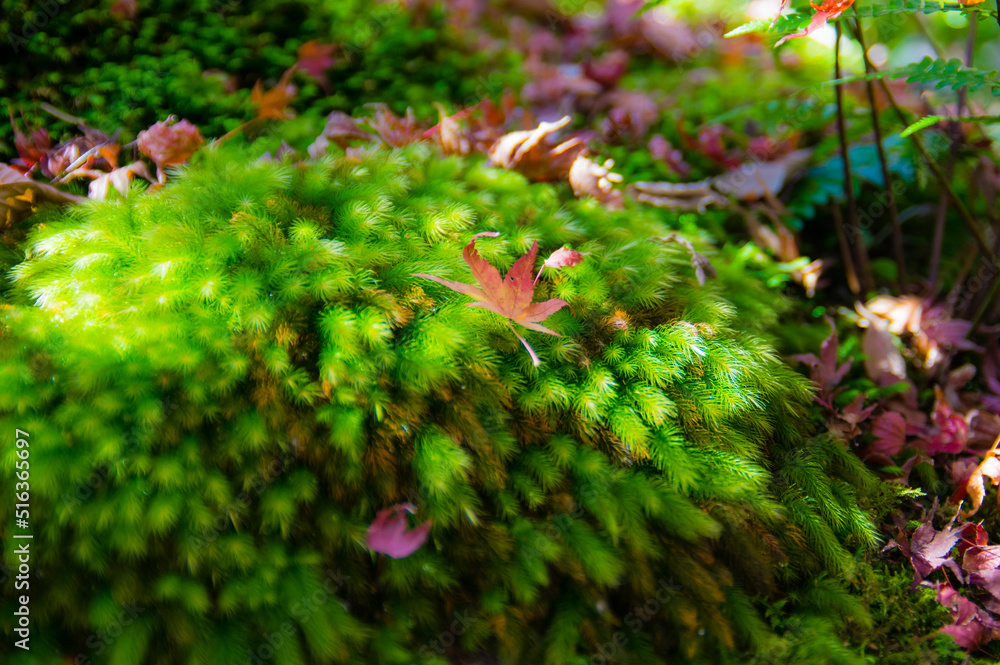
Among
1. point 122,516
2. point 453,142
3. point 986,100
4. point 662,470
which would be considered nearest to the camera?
point 122,516

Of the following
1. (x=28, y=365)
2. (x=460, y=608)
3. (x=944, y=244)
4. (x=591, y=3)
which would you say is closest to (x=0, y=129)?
(x=28, y=365)

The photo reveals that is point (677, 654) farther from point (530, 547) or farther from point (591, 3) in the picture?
point (591, 3)

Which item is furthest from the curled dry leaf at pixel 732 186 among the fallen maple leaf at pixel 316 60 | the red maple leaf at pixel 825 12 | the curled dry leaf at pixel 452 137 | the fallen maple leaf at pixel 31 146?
the fallen maple leaf at pixel 31 146

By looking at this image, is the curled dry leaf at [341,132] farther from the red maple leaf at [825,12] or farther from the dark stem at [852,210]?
the dark stem at [852,210]

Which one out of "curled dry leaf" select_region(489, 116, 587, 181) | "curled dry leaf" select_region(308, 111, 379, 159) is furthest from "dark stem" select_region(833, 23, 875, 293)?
"curled dry leaf" select_region(308, 111, 379, 159)

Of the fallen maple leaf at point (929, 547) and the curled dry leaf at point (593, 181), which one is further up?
the curled dry leaf at point (593, 181)
